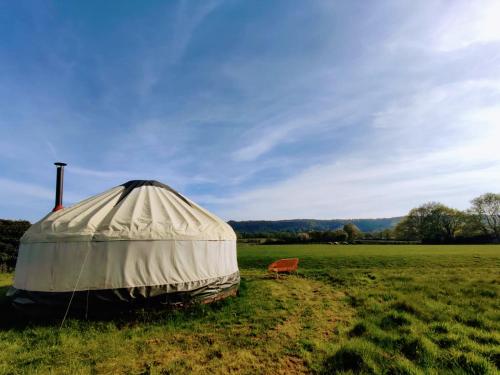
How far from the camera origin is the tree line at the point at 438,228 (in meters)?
47.2

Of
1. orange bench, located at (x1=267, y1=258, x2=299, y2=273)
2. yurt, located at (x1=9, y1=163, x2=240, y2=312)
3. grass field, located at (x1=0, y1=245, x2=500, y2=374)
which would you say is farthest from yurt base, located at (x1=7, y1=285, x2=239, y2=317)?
orange bench, located at (x1=267, y1=258, x2=299, y2=273)

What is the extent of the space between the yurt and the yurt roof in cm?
2

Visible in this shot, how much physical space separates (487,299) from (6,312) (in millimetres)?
10845

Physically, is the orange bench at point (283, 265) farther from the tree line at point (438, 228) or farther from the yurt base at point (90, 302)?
the tree line at point (438, 228)

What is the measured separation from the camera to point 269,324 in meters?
5.38

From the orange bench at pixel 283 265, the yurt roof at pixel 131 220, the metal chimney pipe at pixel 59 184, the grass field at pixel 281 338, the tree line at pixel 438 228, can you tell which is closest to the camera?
the grass field at pixel 281 338

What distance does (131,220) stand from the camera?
616 cm

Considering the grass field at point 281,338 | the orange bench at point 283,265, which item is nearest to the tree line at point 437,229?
the orange bench at point 283,265

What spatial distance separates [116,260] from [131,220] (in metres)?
0.88

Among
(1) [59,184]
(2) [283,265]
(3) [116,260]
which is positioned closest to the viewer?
(3) [116,260]

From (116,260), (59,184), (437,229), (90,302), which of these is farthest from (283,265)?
(437,229)

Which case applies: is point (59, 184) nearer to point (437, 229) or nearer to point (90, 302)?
point (90, 302)

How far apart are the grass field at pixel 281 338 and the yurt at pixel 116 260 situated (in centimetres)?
41

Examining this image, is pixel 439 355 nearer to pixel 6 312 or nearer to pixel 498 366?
pixel 498 366
